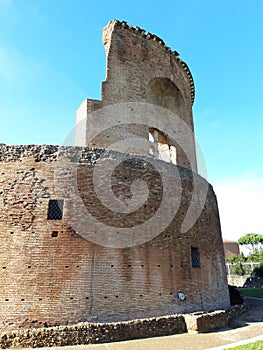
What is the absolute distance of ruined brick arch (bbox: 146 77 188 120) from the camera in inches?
597

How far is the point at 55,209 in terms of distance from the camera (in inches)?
339

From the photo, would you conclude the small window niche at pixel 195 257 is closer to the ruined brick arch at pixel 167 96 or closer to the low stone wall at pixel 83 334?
the low stone wall at pixel 83 334

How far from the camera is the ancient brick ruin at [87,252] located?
7.61 metres

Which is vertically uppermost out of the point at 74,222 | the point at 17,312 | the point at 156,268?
the point at 74,222

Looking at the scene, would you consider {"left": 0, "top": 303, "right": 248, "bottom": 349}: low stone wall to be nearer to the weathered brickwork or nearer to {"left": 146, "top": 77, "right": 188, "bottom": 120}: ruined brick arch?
the weathered brickwork

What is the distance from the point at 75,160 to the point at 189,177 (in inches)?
167

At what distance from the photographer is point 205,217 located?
11258mm

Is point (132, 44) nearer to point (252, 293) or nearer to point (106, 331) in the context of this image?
point (106, 331)

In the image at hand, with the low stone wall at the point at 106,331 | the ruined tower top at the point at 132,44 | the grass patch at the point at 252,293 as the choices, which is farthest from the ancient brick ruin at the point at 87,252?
the grass patch at the point at 252,293

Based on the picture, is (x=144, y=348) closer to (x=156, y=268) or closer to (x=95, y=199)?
(x=156, y=268)

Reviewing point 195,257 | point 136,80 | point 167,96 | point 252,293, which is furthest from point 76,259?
point 252,293

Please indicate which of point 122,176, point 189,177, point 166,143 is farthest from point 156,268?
point 166,143

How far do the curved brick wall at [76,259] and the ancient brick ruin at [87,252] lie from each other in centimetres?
2

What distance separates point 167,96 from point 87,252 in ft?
35.4
